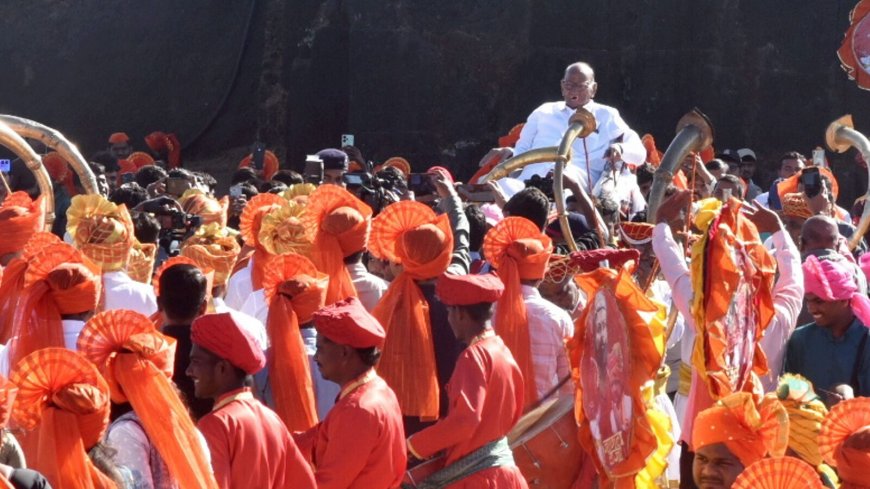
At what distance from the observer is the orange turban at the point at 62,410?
14.1 feet

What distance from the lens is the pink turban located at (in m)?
6.66

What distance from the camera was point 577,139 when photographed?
11117 mm

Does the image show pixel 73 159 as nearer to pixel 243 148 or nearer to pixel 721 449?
pixel 721 449

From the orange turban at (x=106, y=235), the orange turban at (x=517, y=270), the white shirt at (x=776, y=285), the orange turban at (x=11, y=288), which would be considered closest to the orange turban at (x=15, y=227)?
the orange turban at (x=106, y=235)

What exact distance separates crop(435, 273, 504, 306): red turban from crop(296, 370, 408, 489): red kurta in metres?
0.60

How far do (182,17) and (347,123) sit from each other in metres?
1.86

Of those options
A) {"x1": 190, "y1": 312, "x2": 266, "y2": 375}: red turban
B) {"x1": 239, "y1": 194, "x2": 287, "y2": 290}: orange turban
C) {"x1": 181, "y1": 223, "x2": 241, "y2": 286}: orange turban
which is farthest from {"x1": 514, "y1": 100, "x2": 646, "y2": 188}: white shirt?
{"x1": 190, "y1": 312, "x2": 266, "y2": 375}: red turban

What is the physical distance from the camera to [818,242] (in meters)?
7.34

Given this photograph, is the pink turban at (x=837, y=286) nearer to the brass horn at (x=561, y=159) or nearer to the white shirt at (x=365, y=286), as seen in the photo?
the brass horn at (x=561, y=159)

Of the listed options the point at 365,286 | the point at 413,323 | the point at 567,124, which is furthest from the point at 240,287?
the point at 567,124

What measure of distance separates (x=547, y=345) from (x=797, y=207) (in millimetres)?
2597

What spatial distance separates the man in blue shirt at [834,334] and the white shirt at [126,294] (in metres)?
2.58

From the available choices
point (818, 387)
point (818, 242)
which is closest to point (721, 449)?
point (818, 387)

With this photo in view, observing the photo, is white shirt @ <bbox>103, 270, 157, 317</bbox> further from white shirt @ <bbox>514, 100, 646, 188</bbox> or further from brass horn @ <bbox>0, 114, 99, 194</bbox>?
white shirt @ <bbox>514, 100, 646, 188</bbox>
